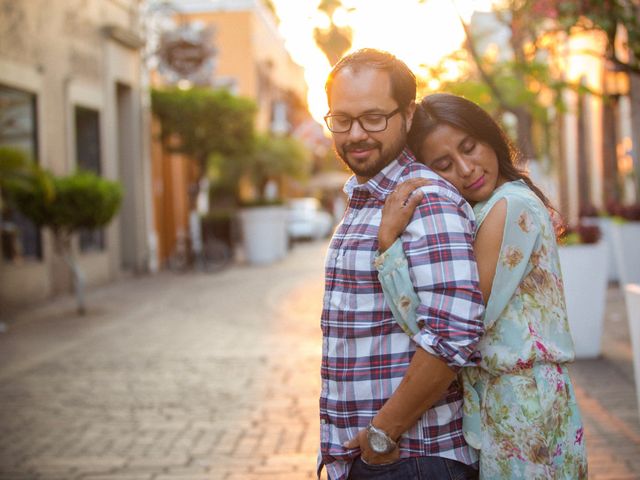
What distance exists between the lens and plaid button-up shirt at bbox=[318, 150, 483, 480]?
6.64 feet

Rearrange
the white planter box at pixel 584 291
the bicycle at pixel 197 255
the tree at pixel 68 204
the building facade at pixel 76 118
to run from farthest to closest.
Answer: the bicycle at pixel 197 255 < the building facade at pixel 76 118 < the tree at pixel 68 204 < the white planter box at pixel 584 291

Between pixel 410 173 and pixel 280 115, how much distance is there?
3953 centimetres

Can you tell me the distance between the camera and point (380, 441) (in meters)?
2.12

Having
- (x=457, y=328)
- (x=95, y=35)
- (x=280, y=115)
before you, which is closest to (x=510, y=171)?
(x=457, y=328)

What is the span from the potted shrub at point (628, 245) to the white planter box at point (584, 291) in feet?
11.6

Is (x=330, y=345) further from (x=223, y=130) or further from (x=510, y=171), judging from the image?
(x=223, y=130)

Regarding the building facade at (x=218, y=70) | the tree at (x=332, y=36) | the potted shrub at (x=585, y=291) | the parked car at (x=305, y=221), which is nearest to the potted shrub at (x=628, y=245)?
the potted shrub at (x=585, y=291)

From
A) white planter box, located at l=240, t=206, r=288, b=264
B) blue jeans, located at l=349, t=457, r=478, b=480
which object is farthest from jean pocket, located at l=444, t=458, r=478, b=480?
white planter box, located at l=240, t=206, r=288, b=264

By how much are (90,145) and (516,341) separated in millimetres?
15421

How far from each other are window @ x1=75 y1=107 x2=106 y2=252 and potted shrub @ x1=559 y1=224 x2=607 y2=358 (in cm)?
1087

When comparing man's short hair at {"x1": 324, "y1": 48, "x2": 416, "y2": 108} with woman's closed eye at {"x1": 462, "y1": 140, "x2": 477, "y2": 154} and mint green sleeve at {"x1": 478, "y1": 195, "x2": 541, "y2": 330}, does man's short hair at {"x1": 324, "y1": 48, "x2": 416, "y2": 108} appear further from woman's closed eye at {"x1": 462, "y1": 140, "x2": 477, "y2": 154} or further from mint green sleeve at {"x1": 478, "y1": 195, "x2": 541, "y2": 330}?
mint green sleeve at {"x1": 478, "y1": 195, "x2": 541, "y2": 330}

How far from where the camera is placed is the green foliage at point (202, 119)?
19391 millimetres

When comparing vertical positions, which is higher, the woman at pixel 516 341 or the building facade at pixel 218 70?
the building facade at pixel 218 70

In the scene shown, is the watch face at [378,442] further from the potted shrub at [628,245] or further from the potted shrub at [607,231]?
the potted shrub at [607,231]
